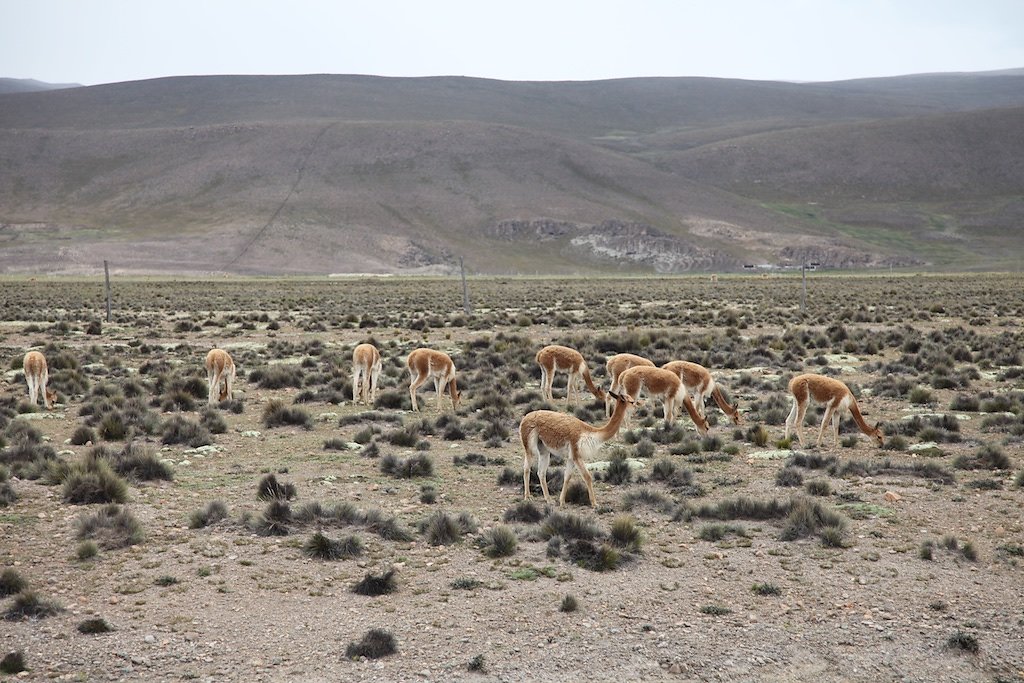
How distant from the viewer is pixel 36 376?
17.8 m

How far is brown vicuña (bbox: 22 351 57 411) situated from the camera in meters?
17.7

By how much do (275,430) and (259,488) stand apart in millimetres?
5042

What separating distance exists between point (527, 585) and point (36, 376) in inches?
514

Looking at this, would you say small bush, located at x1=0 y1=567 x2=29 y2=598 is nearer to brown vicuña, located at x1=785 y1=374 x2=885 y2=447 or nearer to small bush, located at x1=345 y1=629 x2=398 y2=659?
small bush, located at x1=345 y1=629 x2=398 y2=659

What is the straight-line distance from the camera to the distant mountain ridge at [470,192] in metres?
123

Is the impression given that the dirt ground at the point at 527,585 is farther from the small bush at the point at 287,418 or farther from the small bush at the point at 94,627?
the small bush at the point at 287,418

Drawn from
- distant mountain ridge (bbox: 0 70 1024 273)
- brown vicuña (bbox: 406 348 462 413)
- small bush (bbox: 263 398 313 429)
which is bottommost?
small bush (bbox: 263 398 313 429)

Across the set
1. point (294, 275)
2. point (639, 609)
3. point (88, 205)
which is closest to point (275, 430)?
point (639, 609)

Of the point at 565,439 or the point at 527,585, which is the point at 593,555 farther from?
the point at 565,439

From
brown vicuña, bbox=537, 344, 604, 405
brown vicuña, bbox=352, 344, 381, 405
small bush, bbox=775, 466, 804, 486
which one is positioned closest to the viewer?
small bush, bbox=775, 466, 804, 486

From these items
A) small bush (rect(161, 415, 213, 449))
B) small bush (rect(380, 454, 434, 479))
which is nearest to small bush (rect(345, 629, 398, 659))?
small bush (rect(380, 454, 434, 479))

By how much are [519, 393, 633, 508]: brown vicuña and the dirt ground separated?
0.46m

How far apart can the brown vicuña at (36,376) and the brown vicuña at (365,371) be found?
5.70 meters

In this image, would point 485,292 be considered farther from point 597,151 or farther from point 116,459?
point 597,151
